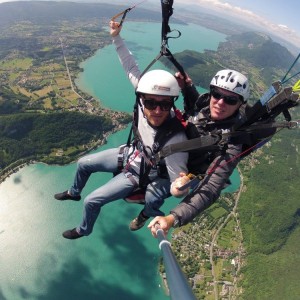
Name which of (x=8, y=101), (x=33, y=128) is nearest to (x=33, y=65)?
(x=8, y=101)

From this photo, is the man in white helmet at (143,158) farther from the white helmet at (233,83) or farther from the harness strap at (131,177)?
the white helmet at (233,83)

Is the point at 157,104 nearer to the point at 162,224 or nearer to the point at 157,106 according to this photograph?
the point at 157,106

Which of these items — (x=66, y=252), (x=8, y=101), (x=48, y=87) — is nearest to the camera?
(x=66, y=252)

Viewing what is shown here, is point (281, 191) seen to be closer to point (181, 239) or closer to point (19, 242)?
point (181, 239)

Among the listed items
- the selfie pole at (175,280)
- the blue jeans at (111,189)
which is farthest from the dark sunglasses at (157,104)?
the selfie pole at (175,280)

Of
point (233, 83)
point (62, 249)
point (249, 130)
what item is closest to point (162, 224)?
point (249, 130)

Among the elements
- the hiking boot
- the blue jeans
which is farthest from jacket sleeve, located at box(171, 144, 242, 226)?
the hiking boot
